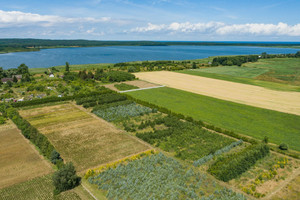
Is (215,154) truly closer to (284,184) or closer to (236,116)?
(284,184)

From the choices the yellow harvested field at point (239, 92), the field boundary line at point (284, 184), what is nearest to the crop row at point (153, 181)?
the field boundary line at point (284, 184)

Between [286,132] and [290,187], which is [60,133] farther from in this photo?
[286,132]

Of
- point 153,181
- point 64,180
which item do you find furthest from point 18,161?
point 153,181

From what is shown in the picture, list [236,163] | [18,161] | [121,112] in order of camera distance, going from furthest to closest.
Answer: [121,112] → [18,161] → [236,163]

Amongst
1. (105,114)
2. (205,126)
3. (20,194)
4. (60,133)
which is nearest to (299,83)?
(205,126)

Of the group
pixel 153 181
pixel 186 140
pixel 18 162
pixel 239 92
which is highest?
pixel 239 92
